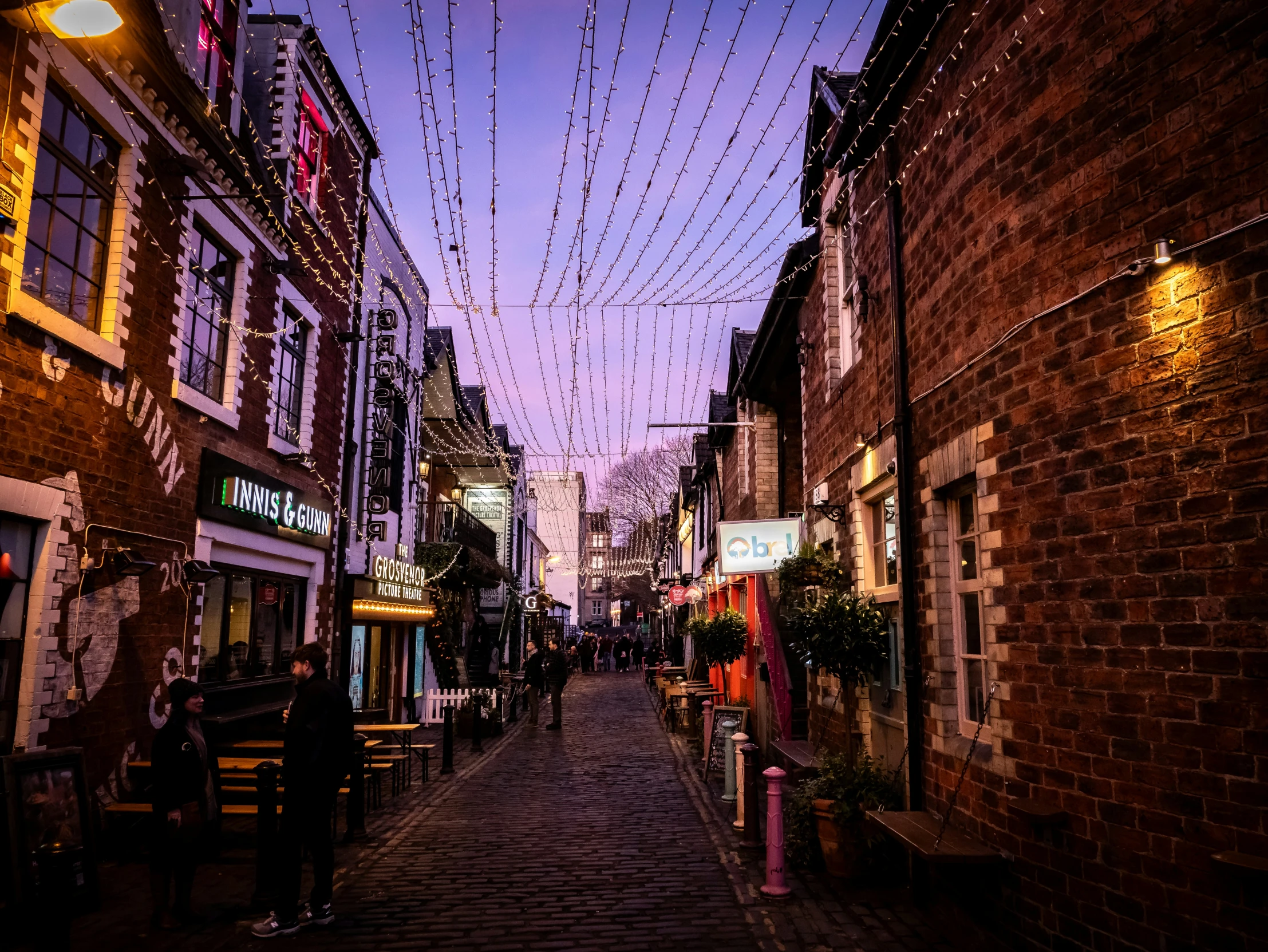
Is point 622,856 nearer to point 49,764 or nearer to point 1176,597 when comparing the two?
point 49,764

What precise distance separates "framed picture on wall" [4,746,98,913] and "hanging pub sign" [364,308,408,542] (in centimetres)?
832

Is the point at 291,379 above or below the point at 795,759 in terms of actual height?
above

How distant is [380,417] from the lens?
15.5 metres

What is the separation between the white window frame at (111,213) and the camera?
6441 mm

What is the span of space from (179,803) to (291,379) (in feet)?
25.7

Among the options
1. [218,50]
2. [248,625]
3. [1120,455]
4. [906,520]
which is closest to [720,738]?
[906,520]

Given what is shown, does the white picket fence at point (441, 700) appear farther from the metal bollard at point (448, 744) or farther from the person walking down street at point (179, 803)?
the person walking down street at point (179, 803)

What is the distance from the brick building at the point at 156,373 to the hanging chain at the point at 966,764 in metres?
5.80

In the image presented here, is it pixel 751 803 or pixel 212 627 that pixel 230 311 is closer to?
pixel 212 627

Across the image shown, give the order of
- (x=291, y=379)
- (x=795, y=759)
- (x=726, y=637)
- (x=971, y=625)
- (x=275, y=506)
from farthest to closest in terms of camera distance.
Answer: (x=726, y=637)
(x=291, y=379)
(x=275, y=506)
(x=795, y=759)
(x=971, y=625)

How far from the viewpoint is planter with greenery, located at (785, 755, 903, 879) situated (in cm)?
672

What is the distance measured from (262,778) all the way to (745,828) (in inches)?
162

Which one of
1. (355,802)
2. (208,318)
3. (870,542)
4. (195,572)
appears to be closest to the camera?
(355,802)

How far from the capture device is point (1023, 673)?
17.3 ft
